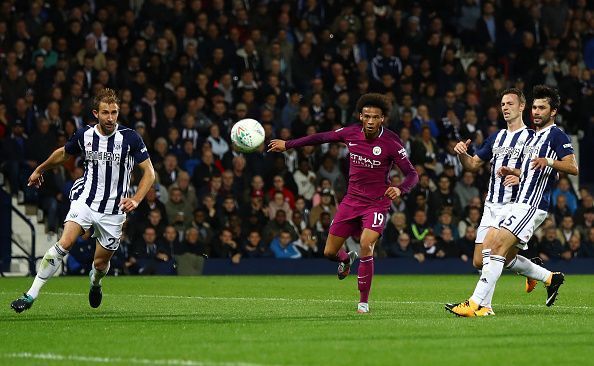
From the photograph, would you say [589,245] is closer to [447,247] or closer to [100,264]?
[447,247]

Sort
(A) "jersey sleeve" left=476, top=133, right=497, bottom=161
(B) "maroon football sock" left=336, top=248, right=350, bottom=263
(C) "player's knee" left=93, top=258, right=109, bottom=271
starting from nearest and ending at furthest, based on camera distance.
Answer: (A) "jersey sleeve" left=476, top=133, right=497, bottom=161
(C) "player's knee" left=93, top=258, right=109, bottom=271
(B) "maroon football sock" left=336, top=248, right=350, bottom=263

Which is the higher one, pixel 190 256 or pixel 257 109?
pixel 257 109

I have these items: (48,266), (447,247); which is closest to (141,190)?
(48,266)

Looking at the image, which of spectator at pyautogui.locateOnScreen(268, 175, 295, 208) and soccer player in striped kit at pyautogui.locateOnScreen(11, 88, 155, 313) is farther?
spectator at pyautogui.locateOnScreen(268, 175, 295, 208)

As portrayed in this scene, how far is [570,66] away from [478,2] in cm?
299

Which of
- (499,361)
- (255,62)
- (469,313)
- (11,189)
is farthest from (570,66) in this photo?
(499,361)

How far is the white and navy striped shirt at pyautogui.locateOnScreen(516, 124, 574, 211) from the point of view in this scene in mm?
12766

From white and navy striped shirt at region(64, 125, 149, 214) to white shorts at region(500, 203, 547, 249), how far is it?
3917mm

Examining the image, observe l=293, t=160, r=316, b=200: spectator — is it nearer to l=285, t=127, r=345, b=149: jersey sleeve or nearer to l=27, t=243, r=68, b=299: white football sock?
l=285, t=127, r=345, b=149: jersey sleeve

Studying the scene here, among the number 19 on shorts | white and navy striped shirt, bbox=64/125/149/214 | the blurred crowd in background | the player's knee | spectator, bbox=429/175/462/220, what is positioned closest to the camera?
white and navy striped shirt, bbox=64/125/149/214

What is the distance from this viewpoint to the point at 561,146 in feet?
41.7

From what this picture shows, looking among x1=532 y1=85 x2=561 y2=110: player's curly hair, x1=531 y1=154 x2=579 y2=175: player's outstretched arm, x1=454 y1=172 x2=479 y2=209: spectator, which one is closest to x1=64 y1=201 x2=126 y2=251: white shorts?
x1=531 y1=154 x2=579 y2=175: player's outstretched arm

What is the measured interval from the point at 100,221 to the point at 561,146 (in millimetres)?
4898

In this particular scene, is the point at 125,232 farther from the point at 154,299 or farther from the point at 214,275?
the point at 154,299
